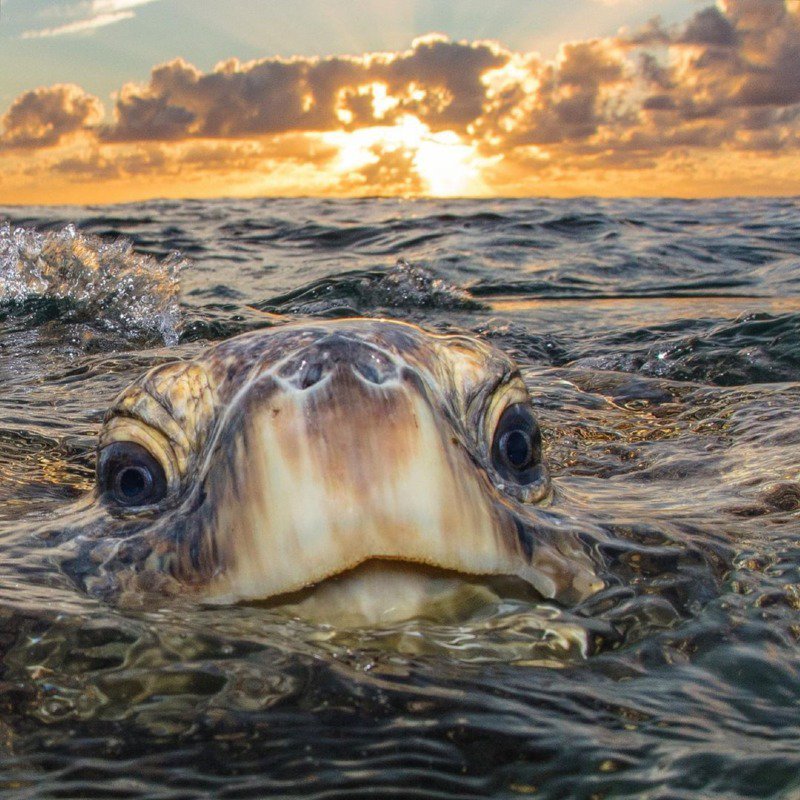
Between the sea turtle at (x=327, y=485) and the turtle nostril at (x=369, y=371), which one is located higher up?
the turtle nostril at (x=369, y=371)

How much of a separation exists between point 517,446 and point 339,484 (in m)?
0.58

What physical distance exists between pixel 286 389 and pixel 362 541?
261mm

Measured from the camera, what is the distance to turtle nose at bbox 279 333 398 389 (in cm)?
156

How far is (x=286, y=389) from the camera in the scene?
5.13 ft

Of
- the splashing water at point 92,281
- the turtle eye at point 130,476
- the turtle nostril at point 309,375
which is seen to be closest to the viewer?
the turtle nostril at point 309,375

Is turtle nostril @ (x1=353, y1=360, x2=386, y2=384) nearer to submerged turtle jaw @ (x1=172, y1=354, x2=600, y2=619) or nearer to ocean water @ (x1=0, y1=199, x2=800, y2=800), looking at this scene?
submerged turtle jaw @ (x1=172, y1=354, x2=600, y2=619)

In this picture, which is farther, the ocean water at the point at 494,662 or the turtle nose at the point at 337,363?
the turtle nose at the point at 337,363

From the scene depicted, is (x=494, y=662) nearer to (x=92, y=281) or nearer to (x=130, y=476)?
(x=130, y=476)

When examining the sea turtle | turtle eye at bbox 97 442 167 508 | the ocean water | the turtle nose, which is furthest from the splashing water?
the turtle nose

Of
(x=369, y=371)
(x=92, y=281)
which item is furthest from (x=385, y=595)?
(x=92, y=281)

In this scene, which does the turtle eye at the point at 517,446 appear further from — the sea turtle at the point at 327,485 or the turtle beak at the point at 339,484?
the turtle beak at the point at 339,484

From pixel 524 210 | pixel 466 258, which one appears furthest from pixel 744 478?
pixel 524 210

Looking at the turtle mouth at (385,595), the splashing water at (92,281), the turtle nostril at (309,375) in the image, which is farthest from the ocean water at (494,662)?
the splashing water at (92,281)

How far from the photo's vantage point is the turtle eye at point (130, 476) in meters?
1.90
